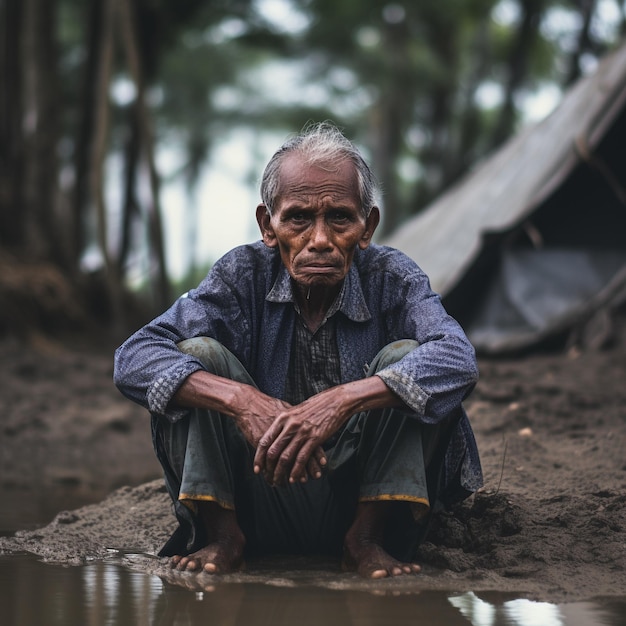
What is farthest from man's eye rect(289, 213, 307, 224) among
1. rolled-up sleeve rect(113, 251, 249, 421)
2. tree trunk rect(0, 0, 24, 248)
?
tree trunk rect(0, 0, 24, 248)

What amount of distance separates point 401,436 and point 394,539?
32cm

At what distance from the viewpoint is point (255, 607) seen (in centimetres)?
197

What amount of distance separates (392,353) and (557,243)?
3859 millimetres

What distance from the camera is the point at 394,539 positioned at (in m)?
2.42

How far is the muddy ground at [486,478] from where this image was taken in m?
2.36

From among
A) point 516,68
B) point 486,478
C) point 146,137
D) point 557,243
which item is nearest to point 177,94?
point 516,68

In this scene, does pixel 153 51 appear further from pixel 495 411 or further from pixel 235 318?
pixel 235 318

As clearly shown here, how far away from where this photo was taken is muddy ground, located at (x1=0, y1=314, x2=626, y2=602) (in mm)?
2361

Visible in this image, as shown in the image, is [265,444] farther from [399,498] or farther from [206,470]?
[399,498]

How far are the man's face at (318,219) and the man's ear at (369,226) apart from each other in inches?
1.8

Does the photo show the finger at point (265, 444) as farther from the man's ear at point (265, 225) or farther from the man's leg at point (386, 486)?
the man's ear at point (265, 225)

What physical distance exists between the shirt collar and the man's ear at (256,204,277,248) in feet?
0.26

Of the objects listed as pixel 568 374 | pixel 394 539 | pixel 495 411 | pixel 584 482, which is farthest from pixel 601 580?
pixel 568 374

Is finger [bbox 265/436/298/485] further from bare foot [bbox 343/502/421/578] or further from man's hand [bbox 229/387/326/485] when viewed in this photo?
bare foot [bbox 343/502/421/578]
